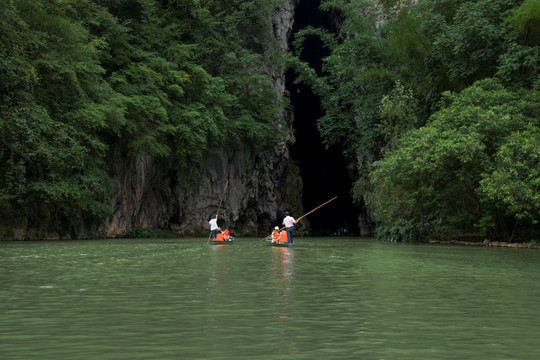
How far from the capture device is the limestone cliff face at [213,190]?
153 ft

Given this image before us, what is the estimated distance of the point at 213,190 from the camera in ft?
178

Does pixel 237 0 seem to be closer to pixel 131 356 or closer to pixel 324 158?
pixel 324 158

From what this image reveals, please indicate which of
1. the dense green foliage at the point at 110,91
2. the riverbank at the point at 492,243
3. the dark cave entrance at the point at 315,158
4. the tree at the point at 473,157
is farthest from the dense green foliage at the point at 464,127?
the dark cave entrance at the point at 315,158

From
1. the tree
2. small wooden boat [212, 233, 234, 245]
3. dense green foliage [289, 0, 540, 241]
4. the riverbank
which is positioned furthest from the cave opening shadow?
small wooden boat [212, 233, 234, 245]

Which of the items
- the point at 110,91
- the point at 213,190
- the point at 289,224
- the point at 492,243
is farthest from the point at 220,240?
the point at 213,190

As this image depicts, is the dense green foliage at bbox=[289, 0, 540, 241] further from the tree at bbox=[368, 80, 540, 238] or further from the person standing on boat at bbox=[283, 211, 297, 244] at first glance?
the person standing on boat at bbox=[283, 211, 297, 244]

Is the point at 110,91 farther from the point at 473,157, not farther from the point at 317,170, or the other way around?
the point at 317,170

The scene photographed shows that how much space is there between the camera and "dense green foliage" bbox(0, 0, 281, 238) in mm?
34531

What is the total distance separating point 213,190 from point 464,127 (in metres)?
25.4

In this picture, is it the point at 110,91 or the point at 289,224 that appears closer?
the point at 289,224

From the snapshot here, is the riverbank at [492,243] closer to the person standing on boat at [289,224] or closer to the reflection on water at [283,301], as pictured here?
the person standing on boat at [289,224]

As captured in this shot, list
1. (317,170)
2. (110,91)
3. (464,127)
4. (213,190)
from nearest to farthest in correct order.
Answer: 1. (464,127)
2. (110,91)
3. (213,190)
4. (317,170)

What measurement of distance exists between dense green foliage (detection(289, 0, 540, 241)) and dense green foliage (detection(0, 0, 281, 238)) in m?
12.2

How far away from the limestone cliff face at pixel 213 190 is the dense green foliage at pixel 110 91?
155 centimetres
